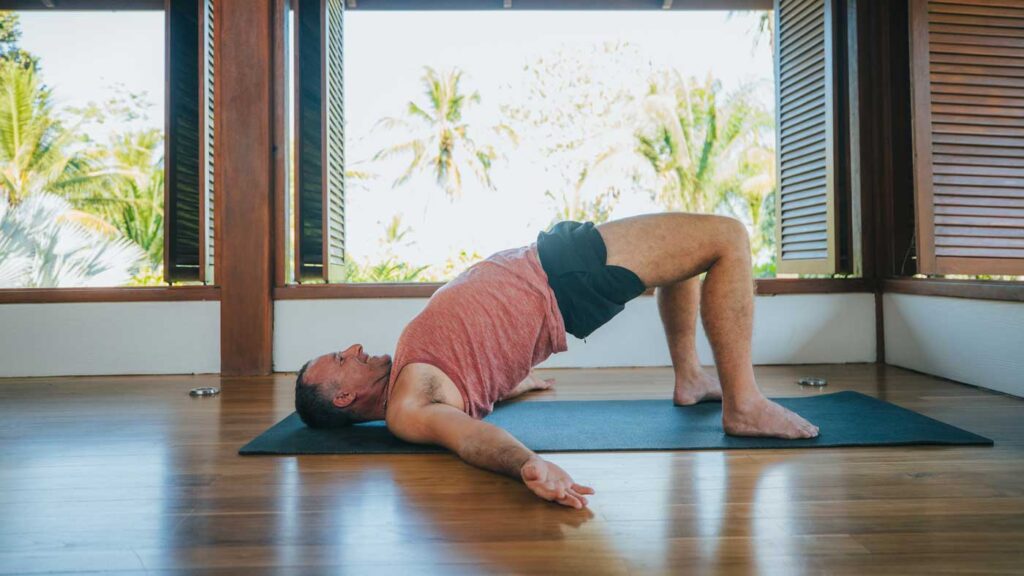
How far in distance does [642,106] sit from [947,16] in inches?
467

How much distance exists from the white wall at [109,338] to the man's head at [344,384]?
1.73 m

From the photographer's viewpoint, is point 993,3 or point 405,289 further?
point 405,289

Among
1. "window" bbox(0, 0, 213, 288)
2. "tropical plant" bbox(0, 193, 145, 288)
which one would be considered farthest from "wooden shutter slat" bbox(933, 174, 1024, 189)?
"tropical plant" bbox(0, 193, 145, 288)

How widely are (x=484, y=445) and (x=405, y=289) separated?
81.4 inches

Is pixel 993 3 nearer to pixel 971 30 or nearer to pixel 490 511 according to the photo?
pixel 971 30

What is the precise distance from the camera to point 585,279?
188 cm

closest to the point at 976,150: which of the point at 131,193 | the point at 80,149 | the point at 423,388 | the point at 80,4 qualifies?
the point at 423,388

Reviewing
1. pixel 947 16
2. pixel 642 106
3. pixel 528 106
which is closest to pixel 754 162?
pixel 642 106

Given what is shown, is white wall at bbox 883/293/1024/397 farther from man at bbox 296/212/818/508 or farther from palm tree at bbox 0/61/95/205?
palm tree at bbox 0/61/95/205

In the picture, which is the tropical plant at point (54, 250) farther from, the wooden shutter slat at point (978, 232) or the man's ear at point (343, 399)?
the wooden shutter slat at point (978, 232)

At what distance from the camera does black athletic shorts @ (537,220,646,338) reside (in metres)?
1.88

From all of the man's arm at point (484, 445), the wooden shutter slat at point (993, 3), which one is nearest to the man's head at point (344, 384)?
the man's arm at point (484, 445)

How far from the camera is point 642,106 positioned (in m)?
14.5

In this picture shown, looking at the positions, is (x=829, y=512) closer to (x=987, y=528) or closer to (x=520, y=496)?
(x=987, y=528)
